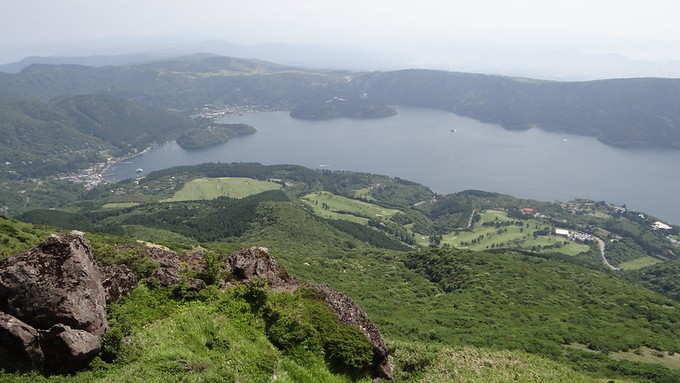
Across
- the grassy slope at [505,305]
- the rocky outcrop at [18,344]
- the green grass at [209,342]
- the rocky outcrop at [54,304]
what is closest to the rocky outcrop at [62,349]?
the rocky outcrop at [54,304]

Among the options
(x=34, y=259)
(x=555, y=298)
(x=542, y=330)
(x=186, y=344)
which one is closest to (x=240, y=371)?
(x=186, y=344)

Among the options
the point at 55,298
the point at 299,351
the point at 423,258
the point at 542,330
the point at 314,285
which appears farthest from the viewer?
the point at 423,258

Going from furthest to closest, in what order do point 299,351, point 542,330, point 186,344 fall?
point 542,330
point 299,351
point 186,344

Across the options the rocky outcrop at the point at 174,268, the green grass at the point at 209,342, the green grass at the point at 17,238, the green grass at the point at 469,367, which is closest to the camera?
the green grass at the point at 209,342

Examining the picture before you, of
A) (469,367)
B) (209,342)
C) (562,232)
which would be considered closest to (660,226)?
(562,232)

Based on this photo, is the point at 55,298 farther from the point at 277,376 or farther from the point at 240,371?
the point at 277,376

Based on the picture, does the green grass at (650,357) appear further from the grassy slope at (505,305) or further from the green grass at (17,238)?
the green grass at (17,238)

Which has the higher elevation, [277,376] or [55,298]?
[55,298]
